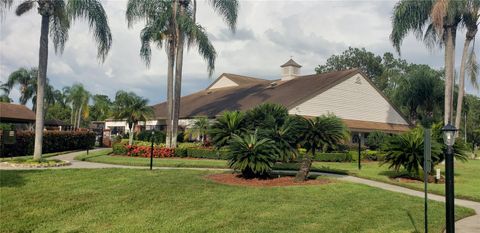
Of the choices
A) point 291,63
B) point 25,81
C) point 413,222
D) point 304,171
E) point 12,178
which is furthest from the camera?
point 25,81

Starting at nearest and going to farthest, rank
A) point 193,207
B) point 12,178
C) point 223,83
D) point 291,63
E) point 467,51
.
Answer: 1. point 193,207
2. point 12,178
3. point 467,51
4. point 291,63
5. point 223,83

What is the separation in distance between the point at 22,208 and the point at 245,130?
7.76 metres

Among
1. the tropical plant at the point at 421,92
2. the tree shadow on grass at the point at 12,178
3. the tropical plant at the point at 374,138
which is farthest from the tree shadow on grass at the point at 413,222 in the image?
the tropical plant at the point at 421,92

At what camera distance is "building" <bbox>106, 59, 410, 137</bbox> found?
31.6 meters

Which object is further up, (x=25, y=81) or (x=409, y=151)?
(x=25, y=81)

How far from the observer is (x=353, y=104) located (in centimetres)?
3419

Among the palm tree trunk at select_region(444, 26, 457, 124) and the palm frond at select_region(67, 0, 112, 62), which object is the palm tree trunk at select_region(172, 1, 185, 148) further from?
the palm tree trunk at select_region(444, 26, 457, 124)

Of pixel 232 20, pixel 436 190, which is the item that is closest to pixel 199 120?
pixel 232 20

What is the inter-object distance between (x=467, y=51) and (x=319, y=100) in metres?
10.1

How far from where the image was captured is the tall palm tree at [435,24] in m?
23.2

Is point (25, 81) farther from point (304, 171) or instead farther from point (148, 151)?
point (304, 171)

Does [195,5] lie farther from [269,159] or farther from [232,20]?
[269,159]

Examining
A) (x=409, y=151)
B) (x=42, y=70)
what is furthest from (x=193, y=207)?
(x=42, y=70)

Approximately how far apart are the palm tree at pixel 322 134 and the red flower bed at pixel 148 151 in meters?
13.1
